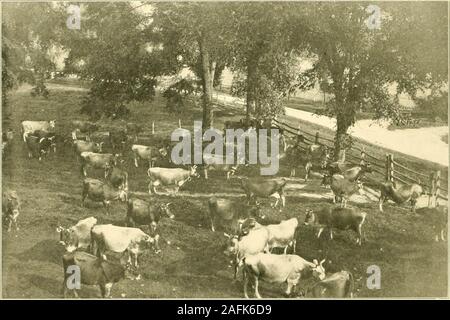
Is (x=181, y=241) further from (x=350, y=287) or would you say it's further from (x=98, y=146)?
(x=350, y=287)

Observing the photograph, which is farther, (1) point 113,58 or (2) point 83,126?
(2) point 83,126

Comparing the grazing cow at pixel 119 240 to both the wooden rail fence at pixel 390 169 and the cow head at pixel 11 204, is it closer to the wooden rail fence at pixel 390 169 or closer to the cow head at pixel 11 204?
the cow head at pixel 11 204

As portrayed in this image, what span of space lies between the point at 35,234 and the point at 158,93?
392cm

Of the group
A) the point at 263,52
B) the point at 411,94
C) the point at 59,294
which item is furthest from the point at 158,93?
→ the point at 411,94

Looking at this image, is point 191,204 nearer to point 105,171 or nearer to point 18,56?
point 105,171

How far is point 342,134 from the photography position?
11.5 metres

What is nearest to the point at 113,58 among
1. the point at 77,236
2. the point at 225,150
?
the point at 225,150

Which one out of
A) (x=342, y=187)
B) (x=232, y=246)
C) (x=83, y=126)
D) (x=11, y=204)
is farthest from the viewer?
(x=83, y=126)

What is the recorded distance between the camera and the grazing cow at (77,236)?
34.2ft

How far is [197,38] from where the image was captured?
11336 mm

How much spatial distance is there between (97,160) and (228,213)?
3.16 metres

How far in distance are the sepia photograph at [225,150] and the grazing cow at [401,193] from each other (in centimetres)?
3

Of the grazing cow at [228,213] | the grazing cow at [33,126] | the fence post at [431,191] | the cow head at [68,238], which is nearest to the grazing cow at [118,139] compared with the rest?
the grazing cow at [33,126]
